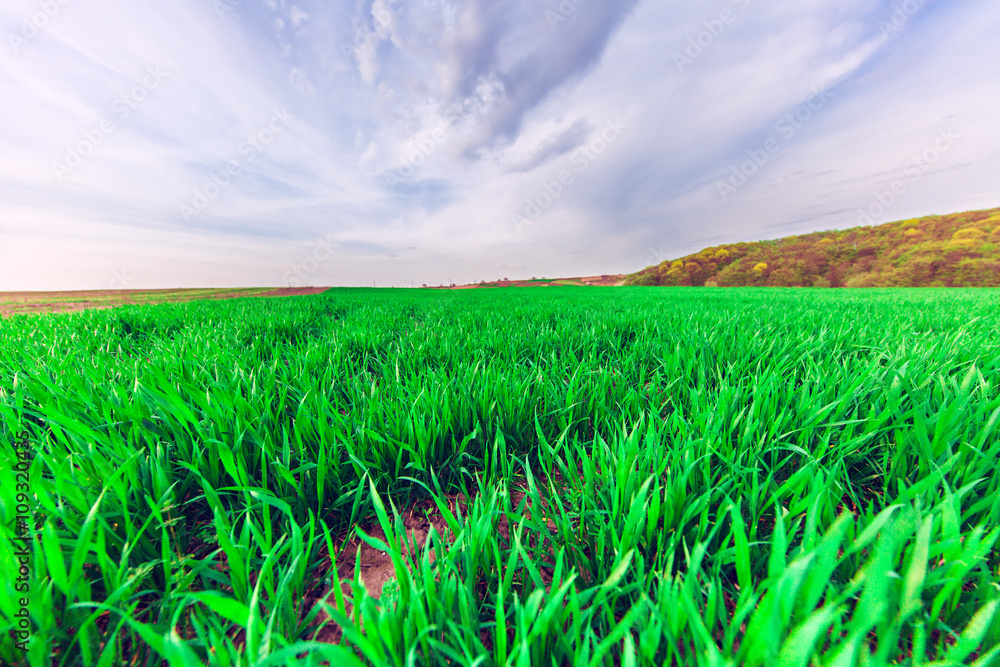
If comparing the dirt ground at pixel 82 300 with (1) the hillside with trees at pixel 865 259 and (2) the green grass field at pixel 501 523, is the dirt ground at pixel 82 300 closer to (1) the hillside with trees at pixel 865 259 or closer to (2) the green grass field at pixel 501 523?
(2) the green grass field at pixel 501 523

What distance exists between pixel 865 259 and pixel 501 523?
4178cm

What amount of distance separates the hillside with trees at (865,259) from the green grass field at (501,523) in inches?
1438

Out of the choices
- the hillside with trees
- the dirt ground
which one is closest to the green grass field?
the dirt ground

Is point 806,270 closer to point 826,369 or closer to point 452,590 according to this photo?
point 826,369

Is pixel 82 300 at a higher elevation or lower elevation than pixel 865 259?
lower

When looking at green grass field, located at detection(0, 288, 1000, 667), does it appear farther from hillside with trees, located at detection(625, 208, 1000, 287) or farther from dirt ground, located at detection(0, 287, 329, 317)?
hillside with trees, located at detection(625, 208, 1000, 287)

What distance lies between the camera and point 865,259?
27.3 meters

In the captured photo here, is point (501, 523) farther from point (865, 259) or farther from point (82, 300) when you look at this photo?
point (865, 259)

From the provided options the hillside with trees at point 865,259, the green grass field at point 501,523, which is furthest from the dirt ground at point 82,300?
the hillside with trees at point 865,259

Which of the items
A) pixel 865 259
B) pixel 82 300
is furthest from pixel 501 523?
pixel 865 259

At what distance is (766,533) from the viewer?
803mm

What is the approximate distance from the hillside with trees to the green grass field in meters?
36.5

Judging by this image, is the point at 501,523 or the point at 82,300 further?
the point at 82,300

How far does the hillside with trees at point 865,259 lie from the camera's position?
2350cm
